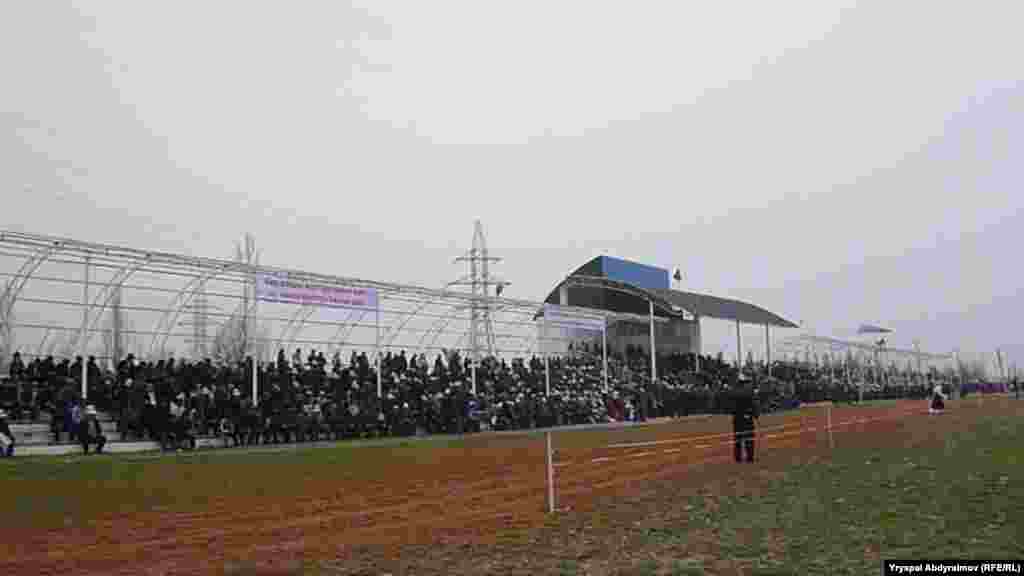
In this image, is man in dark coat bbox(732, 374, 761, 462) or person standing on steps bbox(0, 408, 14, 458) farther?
person standing on steps bbox(0, 408, 14, 458)

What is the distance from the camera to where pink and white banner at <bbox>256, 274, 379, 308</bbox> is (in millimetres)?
29641

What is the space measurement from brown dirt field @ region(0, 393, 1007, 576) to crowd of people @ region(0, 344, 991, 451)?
8467 mm

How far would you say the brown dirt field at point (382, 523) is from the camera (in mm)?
9312

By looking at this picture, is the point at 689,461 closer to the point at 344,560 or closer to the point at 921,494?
the point at 921,494

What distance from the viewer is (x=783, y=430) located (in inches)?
1266

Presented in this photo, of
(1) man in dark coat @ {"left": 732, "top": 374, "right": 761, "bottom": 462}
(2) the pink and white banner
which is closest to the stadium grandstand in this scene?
(2) the pink and white banner

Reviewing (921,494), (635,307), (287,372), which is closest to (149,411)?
(287,372)

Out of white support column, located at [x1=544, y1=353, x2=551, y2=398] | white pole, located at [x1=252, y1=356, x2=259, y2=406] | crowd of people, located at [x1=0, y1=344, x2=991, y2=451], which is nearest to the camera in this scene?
crowd of people, located at [x1=0, y1=344, x2=991, y2=451]

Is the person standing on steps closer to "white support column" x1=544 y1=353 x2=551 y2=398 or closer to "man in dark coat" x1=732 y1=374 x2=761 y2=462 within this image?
"man in dark coat" x1=732 y1=374 x2=761 y2=462

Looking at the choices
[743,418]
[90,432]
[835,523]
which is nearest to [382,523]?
[835,523]

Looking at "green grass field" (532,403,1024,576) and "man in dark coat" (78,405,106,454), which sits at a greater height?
"man in dark coat" (78,405,106,454)

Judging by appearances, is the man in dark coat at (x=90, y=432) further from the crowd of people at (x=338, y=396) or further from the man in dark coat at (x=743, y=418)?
the man in dark coat at (x=743, y=418)

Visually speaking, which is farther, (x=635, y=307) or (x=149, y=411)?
(x=635, y=307)

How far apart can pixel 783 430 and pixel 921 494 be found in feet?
65.9
